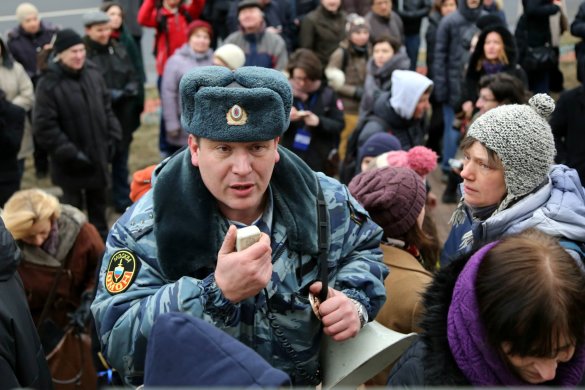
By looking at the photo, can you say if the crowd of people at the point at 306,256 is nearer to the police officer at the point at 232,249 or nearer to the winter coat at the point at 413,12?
the police officer at the point at 232,249

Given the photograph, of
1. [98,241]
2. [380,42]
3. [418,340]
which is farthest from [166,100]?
[418,340]

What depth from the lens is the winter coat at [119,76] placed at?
332 inches

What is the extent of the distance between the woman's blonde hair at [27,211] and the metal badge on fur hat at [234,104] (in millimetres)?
2295

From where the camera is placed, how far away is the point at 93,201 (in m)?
7.79

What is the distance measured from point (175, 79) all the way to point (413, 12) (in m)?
4.28

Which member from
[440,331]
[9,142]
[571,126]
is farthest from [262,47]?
[440,331]

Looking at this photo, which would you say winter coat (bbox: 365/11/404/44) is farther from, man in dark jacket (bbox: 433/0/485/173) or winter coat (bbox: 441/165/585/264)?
winter coat (bbox: 441/165/585/264)

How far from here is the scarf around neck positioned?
2.20 m

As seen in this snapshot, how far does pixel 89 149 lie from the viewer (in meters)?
7.49

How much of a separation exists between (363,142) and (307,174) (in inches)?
139

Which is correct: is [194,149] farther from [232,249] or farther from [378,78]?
[378,78]

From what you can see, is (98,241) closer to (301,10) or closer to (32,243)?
(32,243)

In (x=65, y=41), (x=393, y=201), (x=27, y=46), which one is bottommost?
(x=27, y=46)

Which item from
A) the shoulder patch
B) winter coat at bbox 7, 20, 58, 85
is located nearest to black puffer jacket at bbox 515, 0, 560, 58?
winter coat at bbox 7, 20, 58, 85
